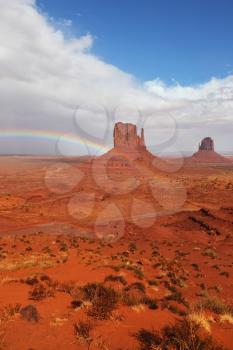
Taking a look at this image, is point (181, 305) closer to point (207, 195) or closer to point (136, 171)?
point (207, 195)

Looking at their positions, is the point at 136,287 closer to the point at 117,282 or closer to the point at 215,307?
the point at 117,282

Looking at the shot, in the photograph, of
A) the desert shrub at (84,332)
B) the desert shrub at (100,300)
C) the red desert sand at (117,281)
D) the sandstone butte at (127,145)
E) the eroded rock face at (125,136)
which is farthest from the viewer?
the eroded rock face at (125,136)

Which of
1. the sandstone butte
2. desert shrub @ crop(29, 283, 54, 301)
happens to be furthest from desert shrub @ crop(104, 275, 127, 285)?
the sandstone butte

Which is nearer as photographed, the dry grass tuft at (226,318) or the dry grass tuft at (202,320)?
the dry grass tuft at (202,320)

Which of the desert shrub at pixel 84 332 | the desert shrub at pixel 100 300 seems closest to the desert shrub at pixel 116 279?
the desert shrub at pixel 100 300

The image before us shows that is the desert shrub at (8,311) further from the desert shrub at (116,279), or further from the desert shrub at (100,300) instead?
the desert shrub at (116,279)

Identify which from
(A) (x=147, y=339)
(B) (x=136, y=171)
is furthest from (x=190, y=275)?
(B) (x=136, y=171)

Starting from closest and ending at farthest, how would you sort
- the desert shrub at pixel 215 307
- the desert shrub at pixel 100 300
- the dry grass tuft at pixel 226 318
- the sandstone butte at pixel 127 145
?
1. the desert shrub at pixel 100 300
2. the dry grass tuft at pixel 226 318
3. the desert shrub at pixel 215 307
4. the sandstone butte at pixel 127 145

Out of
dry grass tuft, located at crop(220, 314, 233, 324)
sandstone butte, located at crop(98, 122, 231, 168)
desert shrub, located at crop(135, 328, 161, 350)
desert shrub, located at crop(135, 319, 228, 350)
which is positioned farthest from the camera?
sandstone butte, located at crop(98, 122, 231, 168)

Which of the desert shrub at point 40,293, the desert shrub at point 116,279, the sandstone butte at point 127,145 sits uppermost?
the sandstone butte at point 127,145

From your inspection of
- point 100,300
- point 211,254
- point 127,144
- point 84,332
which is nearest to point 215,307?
point 100,300

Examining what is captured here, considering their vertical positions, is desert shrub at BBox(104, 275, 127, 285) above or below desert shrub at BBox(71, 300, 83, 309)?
below

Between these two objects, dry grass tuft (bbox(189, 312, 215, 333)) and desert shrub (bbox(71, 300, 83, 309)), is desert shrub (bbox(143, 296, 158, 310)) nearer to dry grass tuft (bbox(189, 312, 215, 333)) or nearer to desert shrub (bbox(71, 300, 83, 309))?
dry grass tuft (bbox(189, 312, 215, 333))
